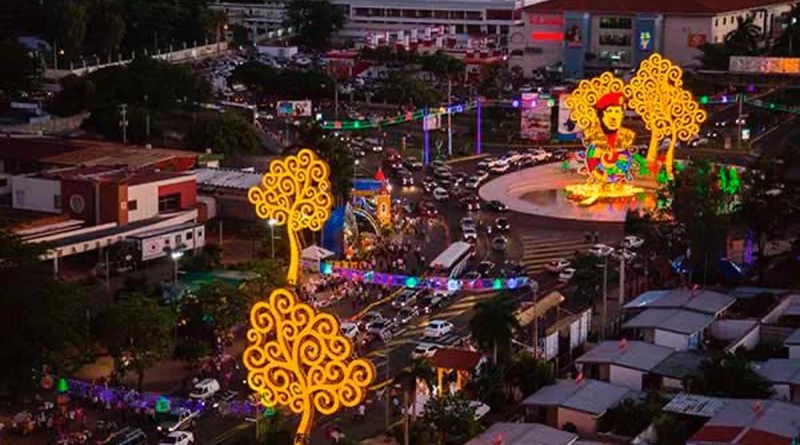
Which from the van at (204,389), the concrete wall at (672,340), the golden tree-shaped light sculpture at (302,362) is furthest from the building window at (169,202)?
the golden tree-shaped light sculpture at (302,362)

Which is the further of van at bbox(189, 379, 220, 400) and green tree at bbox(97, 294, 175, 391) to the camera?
green tree at bbox(97, 294, 175, 391)

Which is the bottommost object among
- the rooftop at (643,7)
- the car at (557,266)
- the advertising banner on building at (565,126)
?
the car at (557,266)

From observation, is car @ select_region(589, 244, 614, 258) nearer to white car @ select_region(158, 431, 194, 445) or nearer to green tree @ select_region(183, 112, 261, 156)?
white car @ select_region(158, 431, 194, 445)

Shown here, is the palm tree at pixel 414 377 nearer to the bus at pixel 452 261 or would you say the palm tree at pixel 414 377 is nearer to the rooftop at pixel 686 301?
the rooftop at pixel 686 301

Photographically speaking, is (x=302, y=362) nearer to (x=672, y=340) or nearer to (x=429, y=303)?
(x=672, y=340)

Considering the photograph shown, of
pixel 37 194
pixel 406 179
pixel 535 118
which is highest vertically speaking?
pixel 535 118

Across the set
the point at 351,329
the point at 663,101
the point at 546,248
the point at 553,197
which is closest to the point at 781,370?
the point at 351,329

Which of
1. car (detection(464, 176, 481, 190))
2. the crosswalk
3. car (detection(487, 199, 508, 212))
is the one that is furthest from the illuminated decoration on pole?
the crosswalk
